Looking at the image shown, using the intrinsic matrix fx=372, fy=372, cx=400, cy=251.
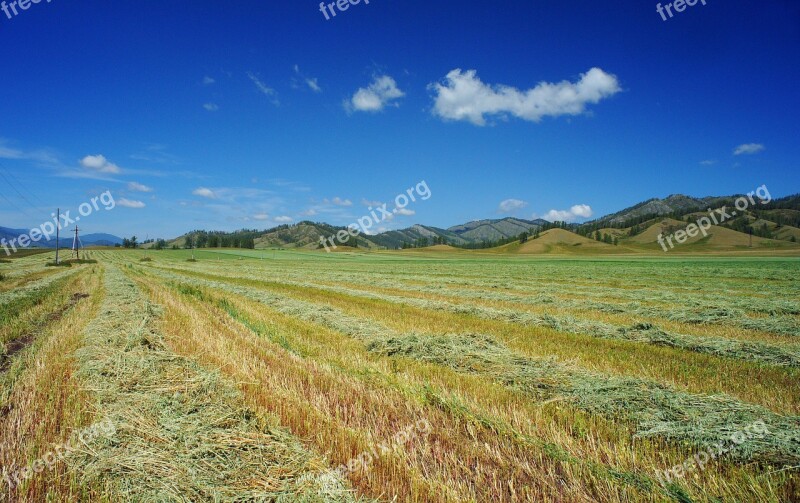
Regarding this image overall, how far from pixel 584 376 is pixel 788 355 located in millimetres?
5483

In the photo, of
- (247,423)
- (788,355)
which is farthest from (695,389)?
(247,423)

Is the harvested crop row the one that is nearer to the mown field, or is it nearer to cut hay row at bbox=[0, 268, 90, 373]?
the mown field

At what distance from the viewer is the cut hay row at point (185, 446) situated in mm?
3367

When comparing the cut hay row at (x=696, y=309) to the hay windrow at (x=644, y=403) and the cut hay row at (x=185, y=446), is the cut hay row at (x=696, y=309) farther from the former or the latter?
the cut hay row at (x=185, y=446)

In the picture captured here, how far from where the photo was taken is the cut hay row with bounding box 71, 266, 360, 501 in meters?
3.37

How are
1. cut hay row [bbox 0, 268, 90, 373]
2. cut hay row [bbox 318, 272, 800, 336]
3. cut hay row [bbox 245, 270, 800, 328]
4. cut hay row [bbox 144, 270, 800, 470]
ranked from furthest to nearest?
cut hay row [bbox 245, 270, 800, 328] → cut hay row [bbox 318, 272, 800, 336] → cut hay row [bbox 0, 268, 90, 373] → cut hay row [bbox 144, 270, 800, 470]

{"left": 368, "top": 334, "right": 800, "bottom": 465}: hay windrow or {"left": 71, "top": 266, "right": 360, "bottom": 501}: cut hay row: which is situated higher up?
{"left": 71, "top": 266, "right": 360, "bottom": 501}: cut hay row

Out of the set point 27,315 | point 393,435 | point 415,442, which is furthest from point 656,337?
point 27,315

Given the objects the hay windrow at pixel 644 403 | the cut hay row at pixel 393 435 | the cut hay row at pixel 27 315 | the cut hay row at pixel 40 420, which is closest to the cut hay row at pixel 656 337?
the hay windrow at pixel 644 403

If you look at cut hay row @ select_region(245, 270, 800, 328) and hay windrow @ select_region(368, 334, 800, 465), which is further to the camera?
cut hay row @ select_region(245, 270, 800, 328)

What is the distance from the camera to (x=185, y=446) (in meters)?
4.02

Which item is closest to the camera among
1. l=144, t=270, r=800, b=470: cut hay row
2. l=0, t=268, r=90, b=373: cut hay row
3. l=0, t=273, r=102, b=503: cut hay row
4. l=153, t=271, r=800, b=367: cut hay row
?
l=0, t=273, r=102, b=503: cut hay row

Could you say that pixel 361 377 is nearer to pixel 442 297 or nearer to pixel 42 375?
pixel 42 375

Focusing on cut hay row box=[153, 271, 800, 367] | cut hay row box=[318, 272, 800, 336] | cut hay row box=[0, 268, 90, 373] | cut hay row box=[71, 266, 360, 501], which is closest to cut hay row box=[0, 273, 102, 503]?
cut hay row box=[71, 266, 360, 501]
